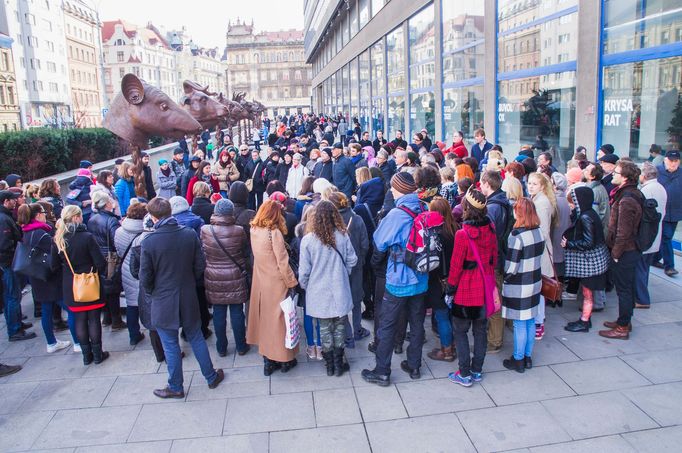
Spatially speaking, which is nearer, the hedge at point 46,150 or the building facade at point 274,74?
the hedge at point 46,150

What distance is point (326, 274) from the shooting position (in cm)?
506

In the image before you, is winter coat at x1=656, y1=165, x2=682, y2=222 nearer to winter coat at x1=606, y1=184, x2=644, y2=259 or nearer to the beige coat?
winter coat at x1=606, y1=184, x2=644, y2=259

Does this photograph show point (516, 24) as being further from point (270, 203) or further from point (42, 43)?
point (42, 43)

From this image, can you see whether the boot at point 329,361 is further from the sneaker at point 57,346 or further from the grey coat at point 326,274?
the sneaker at point 57,346

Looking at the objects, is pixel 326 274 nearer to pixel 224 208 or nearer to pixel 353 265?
pixel 353 265

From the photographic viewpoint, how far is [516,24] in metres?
12.1

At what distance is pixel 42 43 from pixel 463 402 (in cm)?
8680

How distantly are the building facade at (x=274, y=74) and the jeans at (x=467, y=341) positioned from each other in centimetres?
11191

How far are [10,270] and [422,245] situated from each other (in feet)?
16.5

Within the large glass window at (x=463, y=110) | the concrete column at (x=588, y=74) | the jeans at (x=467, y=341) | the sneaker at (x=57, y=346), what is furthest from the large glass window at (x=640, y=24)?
the sneaker at (x=57, y=346)

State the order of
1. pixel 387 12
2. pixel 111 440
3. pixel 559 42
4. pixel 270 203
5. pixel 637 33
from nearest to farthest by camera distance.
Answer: pixel 111 440
pixel 270 203
pixel 637 33
pixel 559 42
pixel 387 12

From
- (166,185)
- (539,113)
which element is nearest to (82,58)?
(166,185)

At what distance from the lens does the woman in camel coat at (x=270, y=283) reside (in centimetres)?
517

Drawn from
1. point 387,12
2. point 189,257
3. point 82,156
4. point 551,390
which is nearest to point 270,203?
point 189,257
